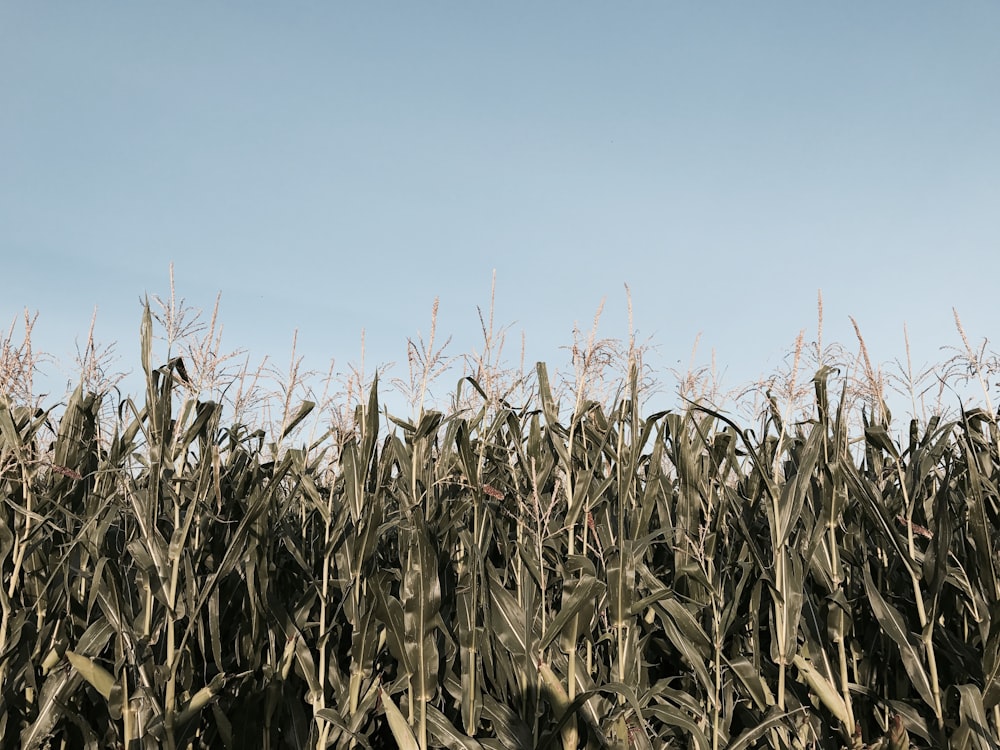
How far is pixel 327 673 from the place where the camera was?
3.10 metres

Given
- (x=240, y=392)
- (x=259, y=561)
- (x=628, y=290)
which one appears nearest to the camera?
(x=259, y=561)

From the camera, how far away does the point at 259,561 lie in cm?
309

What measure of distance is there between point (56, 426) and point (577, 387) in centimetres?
246

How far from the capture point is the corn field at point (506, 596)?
9.32 ft

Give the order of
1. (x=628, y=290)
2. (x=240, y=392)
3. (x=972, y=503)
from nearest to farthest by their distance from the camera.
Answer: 1. (x=972, y=503)
2. (x=628, y=290)
3. (x=240, y=392)

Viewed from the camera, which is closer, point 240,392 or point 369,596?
point 369,596

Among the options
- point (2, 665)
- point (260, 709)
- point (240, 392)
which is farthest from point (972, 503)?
point (2, 665)

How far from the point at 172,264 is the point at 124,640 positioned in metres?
1.44

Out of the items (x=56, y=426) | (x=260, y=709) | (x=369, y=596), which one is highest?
(x=56, y=426)

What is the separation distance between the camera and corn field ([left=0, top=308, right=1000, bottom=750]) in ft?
9.32

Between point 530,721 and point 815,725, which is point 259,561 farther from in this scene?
point 815,725

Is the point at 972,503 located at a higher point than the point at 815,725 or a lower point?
higher

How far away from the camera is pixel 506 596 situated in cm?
301

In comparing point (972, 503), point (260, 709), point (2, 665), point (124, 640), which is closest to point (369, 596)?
point (260, 709)
